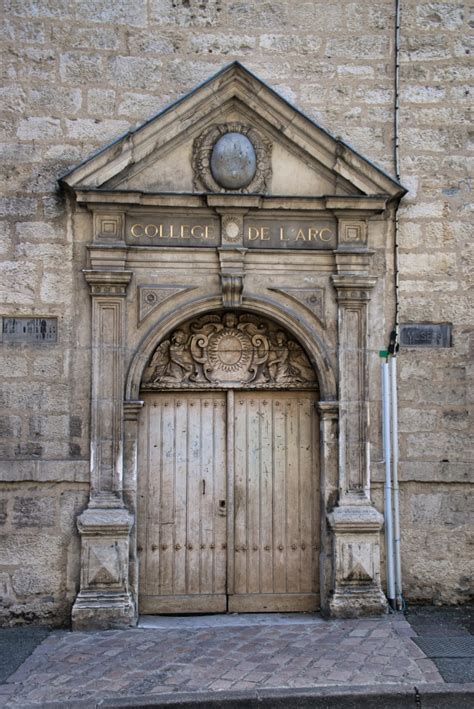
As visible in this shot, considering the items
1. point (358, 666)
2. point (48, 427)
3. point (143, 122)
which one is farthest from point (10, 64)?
point (358, 666)

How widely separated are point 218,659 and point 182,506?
1497 mm

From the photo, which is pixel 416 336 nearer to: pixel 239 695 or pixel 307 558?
pixel 307 558

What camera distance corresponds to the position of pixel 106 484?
19.5 ft

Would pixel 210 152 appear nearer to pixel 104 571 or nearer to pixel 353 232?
pixel 353 232

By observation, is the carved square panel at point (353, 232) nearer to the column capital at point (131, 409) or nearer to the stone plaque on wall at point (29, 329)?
the column capital at point (131, 409)

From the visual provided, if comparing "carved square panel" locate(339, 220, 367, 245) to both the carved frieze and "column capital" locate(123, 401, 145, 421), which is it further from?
"column capital" locate(123, 401, 145, 421)

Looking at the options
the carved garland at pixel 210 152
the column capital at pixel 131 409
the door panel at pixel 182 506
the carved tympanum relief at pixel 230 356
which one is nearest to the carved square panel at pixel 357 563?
the door panel at pixel 182 506

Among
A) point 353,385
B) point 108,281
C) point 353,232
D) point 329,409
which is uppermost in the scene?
point 353,232

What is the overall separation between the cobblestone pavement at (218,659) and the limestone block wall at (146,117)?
0.72m

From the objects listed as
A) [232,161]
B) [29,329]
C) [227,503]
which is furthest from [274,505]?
[232,161]

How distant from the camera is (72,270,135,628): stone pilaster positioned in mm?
5789

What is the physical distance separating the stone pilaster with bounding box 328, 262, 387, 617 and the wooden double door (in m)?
0.34

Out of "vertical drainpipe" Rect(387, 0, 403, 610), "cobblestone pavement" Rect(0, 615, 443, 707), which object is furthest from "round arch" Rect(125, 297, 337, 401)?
"cobblestone pavement" Rect(0, 615, 443, 707)

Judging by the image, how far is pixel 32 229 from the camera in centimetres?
608
